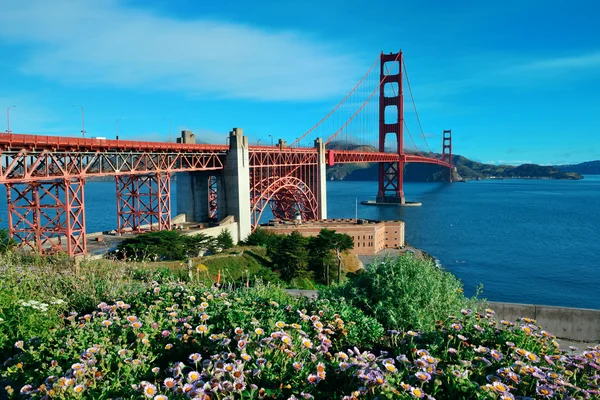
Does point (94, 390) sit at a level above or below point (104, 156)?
below

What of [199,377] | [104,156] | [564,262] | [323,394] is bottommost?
[564,262]

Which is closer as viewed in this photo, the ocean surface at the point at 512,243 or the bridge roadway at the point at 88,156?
the bridge roadway at the point at 88,156

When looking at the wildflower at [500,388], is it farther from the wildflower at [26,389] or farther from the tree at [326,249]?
the tree at [326,249]

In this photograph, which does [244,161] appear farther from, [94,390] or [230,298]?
[94,390]

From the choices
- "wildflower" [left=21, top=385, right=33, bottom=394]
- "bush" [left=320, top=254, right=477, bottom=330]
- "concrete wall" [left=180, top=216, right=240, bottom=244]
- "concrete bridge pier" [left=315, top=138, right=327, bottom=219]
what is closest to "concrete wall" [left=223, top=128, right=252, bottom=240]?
"concrete wall" [left=180, top=216, right=240, bottom=244]

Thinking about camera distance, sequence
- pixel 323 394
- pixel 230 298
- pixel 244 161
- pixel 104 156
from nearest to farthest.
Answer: pixel 323 394
pixel 230 298
pixel 104 156
pixel 244 161

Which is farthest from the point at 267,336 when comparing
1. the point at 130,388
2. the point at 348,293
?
the point at 348,293

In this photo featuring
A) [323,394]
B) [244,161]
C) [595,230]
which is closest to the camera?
[323,394]

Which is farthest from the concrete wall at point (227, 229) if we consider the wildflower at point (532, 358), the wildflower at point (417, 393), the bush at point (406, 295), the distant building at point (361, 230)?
the wildflower at point (417, 393)
